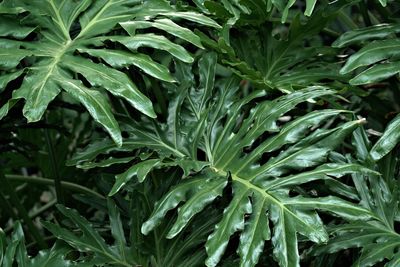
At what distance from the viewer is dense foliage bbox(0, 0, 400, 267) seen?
110 cm

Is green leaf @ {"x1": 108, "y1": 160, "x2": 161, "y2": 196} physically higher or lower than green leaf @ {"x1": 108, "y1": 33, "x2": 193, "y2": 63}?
lower

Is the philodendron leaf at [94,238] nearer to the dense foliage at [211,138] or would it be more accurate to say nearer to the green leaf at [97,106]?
the dense foliage at [211,138]

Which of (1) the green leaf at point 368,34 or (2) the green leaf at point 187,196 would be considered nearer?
(2) the green leaf at point 187,196

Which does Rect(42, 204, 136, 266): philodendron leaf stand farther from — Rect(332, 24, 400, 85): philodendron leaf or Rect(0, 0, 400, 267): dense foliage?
Rect(332, 24, 400, 85): philodendron leaf

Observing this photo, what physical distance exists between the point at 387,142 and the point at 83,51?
21.2 inches

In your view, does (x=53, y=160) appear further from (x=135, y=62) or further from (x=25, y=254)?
(x=135, y=62)

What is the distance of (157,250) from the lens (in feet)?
4.25

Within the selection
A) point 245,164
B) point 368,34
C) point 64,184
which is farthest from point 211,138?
point 64,184

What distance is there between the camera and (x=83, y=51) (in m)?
1.21

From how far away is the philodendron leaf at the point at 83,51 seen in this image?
110cm

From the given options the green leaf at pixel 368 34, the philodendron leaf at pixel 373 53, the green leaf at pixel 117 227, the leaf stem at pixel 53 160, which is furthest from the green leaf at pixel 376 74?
the leaf stem at pixel 53 160

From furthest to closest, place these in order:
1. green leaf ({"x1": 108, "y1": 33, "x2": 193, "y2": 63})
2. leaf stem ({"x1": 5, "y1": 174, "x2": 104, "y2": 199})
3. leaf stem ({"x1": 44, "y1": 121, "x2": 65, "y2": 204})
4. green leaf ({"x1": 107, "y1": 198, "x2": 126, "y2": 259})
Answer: leaf stem ({"x1": 5, "y1": 174, "x2": 104, "y2": 199}) → leaf stem ({"x1": 44, "y1": 121, "x2": 65, "y2": 204}) → green leaf ({"x1": 107, "y1": 198, "x2": 126, "y2": 259}) → green leaf ({"x1": 108, "y1": 33, "x2": 193, "y2": 63})

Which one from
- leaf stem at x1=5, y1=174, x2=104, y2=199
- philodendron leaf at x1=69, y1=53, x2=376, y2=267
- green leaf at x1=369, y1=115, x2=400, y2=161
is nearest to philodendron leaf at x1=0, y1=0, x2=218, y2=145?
philodendron leaf at x1=69, y1=53, x2=376, y2=267

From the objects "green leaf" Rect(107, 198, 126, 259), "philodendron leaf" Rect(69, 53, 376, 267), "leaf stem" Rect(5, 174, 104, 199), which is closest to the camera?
"philodendron leaf" Rect(69, 53, 376, 267)
